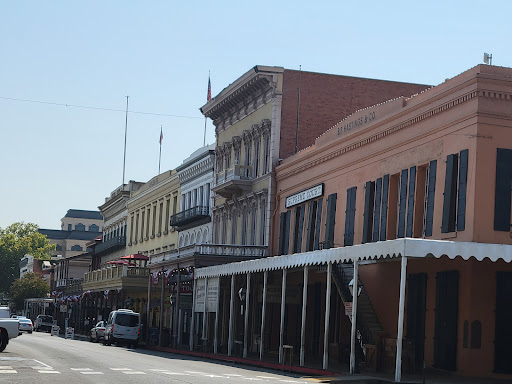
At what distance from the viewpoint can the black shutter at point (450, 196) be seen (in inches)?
1201

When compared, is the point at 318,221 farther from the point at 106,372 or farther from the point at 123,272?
the point at 123,272

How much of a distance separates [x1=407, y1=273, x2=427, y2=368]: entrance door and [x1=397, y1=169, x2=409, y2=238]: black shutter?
1734mm

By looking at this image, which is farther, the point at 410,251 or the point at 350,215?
the point at 350,215

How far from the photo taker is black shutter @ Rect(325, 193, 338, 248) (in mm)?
40281

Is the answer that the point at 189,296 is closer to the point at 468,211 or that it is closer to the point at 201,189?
the point at 201,189

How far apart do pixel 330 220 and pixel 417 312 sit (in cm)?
904

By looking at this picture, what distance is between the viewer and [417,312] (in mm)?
32219

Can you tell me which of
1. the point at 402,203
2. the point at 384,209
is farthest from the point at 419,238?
the point at 384,209

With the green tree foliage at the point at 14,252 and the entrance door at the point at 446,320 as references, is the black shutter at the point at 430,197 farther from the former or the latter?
the green tree foliage at the point at 14,252

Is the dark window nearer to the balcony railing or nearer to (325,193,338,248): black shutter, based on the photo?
(325,193,338,248): black shutter

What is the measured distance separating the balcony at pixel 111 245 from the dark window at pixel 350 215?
4682 centimetres

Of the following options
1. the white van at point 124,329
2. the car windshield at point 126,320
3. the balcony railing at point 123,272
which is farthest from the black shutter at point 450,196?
the balcony railing at point 123,272

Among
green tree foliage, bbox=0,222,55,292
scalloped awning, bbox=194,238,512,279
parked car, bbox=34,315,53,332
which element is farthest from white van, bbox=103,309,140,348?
green tree foliage, bbox=0,222,55,292

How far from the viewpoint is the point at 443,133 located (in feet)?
104
